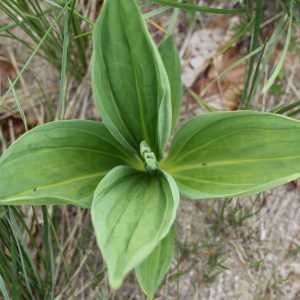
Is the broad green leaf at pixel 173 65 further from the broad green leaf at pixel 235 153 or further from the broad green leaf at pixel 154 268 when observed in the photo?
the broad green leaf at pixel 154 268

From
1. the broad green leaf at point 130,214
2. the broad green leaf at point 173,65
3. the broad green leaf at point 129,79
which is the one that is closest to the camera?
the broad green leaf at point 130,214

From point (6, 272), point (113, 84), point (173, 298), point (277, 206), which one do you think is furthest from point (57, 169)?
point (277, 206)

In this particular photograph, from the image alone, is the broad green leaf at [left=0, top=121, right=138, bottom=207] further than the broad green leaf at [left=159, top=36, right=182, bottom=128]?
No

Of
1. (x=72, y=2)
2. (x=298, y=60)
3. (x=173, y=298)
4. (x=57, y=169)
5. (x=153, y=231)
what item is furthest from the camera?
(x=298, y=60)

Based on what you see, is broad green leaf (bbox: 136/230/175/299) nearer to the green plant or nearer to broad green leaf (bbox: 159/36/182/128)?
the green plant

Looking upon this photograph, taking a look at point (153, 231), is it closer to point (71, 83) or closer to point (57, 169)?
point (57, 169)

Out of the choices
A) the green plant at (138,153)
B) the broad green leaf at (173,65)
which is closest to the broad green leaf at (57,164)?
the green plant at (138,153)

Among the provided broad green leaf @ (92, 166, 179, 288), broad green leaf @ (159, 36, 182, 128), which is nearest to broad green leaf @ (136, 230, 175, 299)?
broad green leaf @ (92, 166, 179, 288)
